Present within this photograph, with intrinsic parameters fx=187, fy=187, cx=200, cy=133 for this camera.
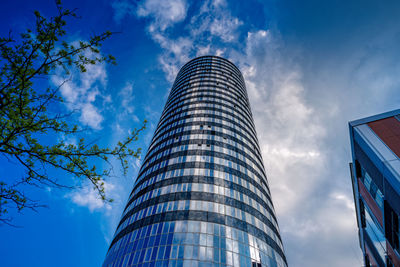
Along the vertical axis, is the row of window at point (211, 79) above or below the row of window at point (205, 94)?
above

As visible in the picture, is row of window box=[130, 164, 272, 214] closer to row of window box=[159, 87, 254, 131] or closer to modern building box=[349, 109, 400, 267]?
modern building box=[349, 109, 400, 267]

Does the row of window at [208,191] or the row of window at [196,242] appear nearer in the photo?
the row of window at [196,242]

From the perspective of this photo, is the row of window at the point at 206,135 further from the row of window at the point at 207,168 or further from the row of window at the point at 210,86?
the row of window at the point at 210,86

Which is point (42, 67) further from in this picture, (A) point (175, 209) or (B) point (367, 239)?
(B) point (367, 239)

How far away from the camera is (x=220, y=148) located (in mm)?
47031

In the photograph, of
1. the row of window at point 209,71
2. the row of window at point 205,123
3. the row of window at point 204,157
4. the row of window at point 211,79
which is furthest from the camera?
the row of window at point 209,71

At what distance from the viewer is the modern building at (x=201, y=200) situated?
93.7 ft

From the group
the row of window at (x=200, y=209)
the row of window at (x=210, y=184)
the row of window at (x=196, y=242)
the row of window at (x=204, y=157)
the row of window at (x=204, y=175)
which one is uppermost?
the row of window at (x=204, y=157)

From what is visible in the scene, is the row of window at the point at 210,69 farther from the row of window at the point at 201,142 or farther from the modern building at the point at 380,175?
the modern building at the point at 380,175

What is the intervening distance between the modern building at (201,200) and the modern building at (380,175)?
15943mm

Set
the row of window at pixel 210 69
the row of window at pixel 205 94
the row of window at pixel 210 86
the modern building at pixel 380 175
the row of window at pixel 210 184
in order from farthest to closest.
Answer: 1. the row of window at pixel 210 69
2. the row of window at pixel 210 86
3. the row of window at pixel 205 94
4. the row of window at pixel 210 184
5. the modern building at pixel 380 175

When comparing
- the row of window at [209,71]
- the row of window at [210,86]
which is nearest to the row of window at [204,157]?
the row of window at [210,86]

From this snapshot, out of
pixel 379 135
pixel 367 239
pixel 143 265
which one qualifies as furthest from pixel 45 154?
pixel 367 239

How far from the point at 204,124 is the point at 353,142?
34752 mm
